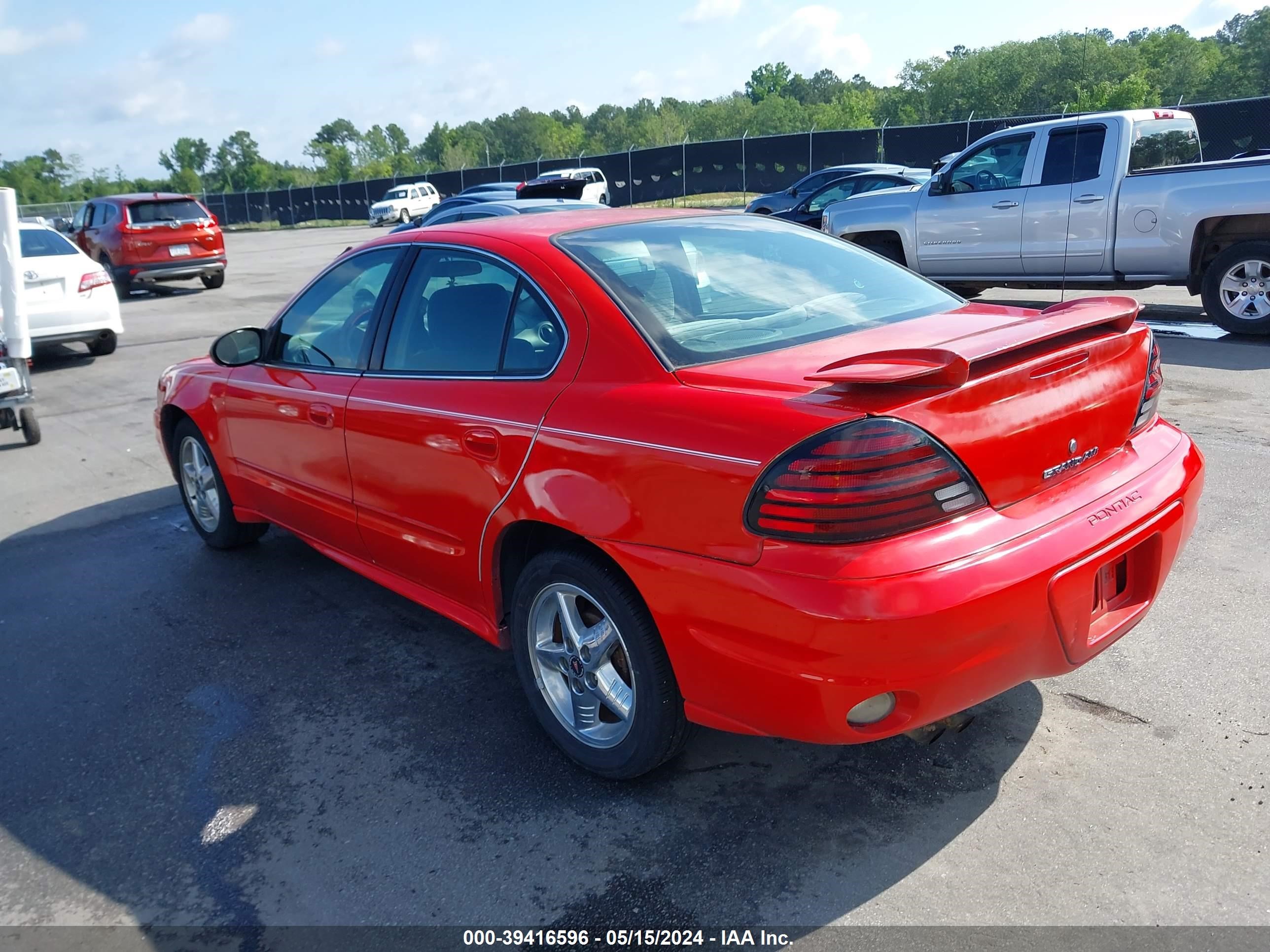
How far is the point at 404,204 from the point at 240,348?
1682 inches

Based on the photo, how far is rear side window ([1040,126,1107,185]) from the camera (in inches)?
382

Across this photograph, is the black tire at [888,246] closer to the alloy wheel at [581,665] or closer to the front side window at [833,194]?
the front side window at [833,194]

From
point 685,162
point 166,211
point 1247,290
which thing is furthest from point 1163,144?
point 685,162

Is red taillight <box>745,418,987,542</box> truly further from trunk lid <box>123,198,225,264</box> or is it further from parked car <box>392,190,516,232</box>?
trunk lid <box>123,198,225,264</box>

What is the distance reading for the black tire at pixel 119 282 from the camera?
58.4 ft

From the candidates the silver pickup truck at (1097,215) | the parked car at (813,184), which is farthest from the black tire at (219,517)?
the parked car at (813,184)

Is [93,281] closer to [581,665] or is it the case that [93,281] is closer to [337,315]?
[337,315]

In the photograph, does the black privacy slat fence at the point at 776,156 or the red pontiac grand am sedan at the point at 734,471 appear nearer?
the red pontiac grand am sedan at the point at 734,471

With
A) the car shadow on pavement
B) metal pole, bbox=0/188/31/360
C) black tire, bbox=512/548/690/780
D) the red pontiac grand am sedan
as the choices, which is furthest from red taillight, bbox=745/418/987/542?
metal pole, bbox=0/188/31/360

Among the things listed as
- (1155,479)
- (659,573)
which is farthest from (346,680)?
(1155,479)

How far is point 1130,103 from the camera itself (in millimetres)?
50562

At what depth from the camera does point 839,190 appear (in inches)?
669

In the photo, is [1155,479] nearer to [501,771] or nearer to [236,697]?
[501,771]

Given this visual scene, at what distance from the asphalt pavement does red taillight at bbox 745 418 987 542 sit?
3.03 feet
